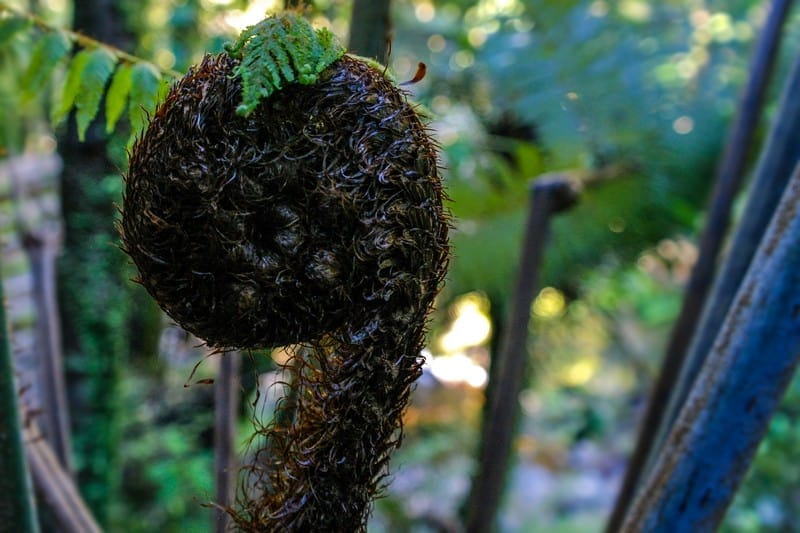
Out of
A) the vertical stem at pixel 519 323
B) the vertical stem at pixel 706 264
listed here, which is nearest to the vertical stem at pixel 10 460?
the vertical stem at pixel 519 323

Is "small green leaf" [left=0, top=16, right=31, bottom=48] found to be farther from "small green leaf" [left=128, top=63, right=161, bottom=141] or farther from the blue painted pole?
the blue painted pole

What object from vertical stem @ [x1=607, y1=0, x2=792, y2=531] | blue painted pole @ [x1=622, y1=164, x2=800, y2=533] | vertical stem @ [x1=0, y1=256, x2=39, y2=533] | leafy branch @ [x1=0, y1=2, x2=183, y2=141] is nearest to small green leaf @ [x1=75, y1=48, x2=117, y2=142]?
leafy branch @ [x1=0, y1=2, x2=183, y2=141]

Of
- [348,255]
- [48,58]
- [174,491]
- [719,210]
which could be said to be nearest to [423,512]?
[174,491]

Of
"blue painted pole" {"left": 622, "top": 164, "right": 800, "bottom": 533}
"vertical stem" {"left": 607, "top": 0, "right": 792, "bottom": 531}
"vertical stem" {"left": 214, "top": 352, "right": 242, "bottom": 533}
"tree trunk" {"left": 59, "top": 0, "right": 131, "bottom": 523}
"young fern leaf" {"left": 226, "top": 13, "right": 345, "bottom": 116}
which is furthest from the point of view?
"tree trunk" {"left": 59, "top": 0, "right": 131, "bottom": 523}

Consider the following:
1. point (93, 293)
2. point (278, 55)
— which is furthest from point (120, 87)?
point (93, 293)

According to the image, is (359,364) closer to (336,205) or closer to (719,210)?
(336,205)
